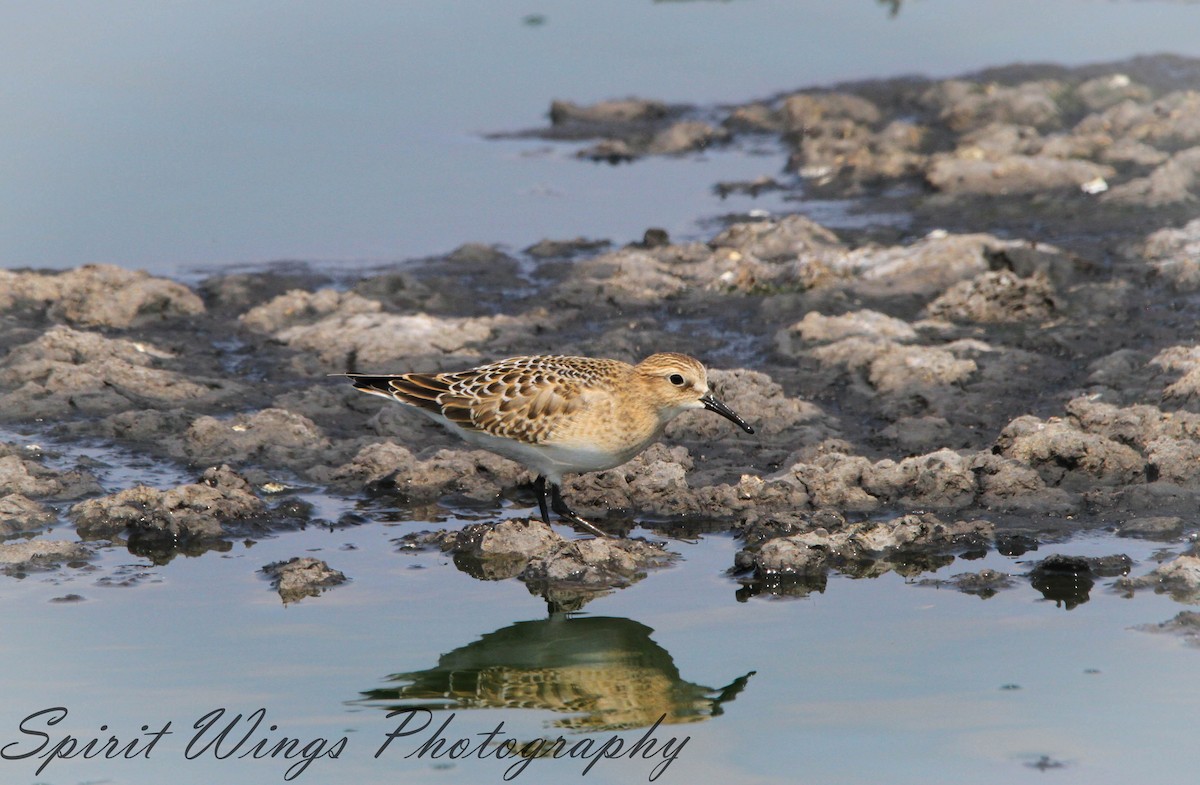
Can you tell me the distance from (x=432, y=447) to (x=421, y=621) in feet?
8.39

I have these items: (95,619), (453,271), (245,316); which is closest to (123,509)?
(95,619)

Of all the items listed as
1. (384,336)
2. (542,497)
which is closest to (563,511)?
(542,497)

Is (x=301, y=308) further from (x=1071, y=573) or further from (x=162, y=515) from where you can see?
(x=1071, y=573)

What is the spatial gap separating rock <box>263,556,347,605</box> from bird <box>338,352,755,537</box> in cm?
130

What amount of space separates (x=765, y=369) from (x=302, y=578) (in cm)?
438

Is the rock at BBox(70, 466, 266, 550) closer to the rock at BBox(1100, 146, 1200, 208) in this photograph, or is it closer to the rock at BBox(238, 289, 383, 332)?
the rock at BBox(238, 289, 383, 332)

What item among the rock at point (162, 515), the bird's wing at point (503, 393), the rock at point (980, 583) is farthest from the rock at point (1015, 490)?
the rock at point (162, 515)

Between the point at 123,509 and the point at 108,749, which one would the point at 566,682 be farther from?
the point at 123,509

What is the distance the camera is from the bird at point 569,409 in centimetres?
918

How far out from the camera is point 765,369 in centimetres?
1181

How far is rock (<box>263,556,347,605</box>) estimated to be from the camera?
8547 mm

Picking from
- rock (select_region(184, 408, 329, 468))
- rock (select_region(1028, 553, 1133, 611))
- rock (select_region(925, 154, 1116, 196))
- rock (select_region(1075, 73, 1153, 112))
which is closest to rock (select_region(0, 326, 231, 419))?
rock (select_region(184, 408, 329, 468))

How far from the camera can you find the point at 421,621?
8320mm

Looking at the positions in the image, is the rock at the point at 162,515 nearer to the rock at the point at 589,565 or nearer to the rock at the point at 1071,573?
the rock at the point at 589,565
